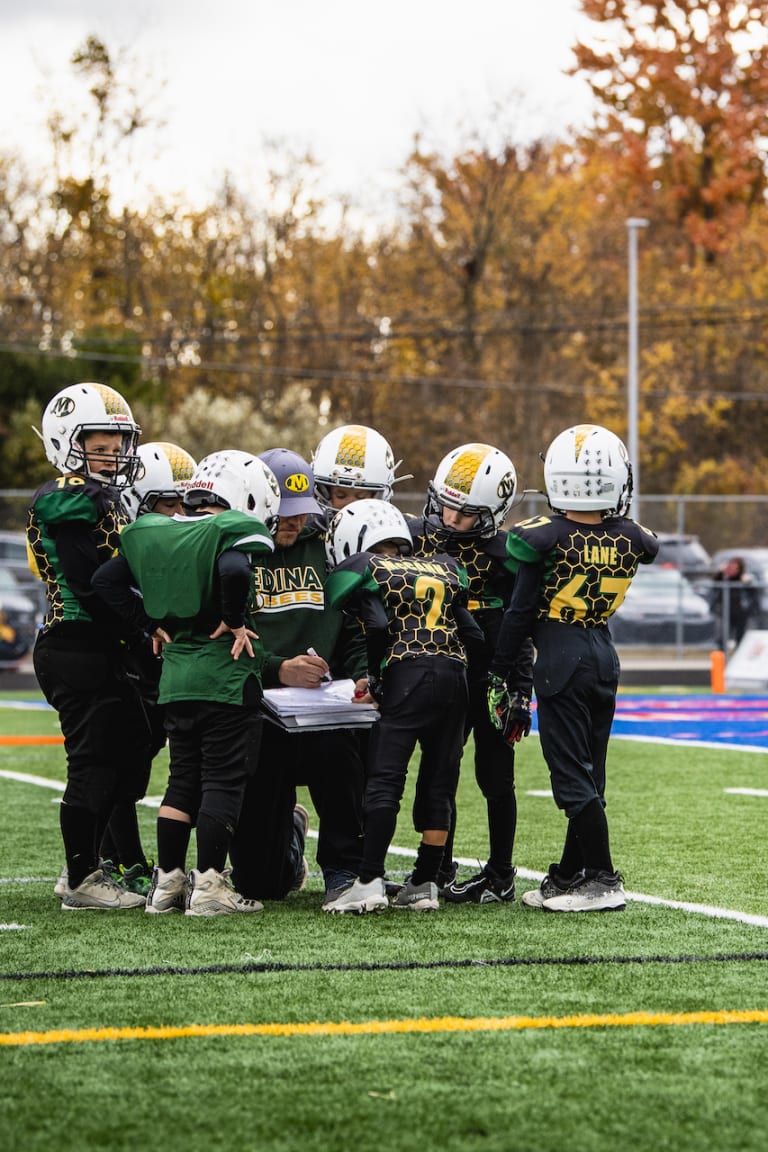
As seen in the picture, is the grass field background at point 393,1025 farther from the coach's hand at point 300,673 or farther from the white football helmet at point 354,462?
the white football helmet at point 354,462

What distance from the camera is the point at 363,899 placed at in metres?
6.34

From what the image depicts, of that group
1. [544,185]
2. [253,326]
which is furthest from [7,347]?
[544,185]

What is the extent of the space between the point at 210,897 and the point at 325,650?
109 centimetres

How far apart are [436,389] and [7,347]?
9700 mm

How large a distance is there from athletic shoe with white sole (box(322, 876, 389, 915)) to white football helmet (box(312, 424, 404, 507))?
159 cm

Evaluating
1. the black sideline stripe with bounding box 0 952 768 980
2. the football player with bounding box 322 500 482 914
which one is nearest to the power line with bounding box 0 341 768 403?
the football player with bounding box 322 500 482 914

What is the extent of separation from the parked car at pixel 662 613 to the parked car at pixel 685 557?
0.38m

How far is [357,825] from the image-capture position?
266 inches

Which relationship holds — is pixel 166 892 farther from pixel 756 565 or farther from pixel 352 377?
pixel 352 377

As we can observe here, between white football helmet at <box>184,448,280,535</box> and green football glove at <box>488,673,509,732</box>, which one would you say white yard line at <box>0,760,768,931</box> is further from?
white football helmet at <box>184,448,280,535</box>

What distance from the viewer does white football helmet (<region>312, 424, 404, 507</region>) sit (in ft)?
22.5

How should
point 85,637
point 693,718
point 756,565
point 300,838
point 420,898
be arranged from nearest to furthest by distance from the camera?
point 420,898
point 85,637
point 300,838
point 693,718
point 756,565

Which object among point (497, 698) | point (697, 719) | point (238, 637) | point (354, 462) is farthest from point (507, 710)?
point (697, 719)

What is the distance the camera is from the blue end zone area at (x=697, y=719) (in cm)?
1408
